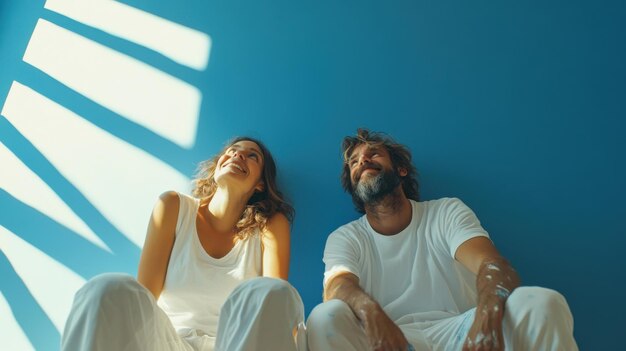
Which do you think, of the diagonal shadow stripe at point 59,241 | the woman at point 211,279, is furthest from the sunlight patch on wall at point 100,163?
the woman at point 211,279

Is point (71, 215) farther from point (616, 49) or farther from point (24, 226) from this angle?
point (616, 49)

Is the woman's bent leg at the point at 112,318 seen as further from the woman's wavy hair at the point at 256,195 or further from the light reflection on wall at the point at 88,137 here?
the light reflection on wall at the point at 88,137

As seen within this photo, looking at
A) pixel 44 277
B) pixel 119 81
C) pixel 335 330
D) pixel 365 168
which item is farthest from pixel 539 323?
pixel 119 81

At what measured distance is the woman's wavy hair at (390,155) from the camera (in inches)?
78.5

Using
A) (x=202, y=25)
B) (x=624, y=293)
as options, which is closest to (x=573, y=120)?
(x=624, y=293)

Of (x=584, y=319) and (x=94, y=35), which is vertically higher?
(x=94, y=35)

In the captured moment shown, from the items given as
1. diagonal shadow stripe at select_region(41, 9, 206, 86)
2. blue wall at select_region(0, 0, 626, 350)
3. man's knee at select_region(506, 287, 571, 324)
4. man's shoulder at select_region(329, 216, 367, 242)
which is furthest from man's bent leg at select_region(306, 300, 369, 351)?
diagonal shadow stripe at select_region(41, 9, 206, 86)

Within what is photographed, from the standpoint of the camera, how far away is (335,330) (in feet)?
4.21

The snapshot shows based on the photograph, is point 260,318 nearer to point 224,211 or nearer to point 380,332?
point 380,332

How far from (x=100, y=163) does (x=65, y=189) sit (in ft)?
0.59

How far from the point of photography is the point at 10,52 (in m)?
2.57

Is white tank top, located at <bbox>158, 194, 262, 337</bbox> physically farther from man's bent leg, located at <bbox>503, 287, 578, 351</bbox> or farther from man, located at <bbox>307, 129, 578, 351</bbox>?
man's bent leg, located at <bbox>503, 287, 578, 351</bbox>

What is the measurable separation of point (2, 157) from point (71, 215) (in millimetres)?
478

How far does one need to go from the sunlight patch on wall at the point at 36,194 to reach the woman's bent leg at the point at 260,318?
3.53 feet
